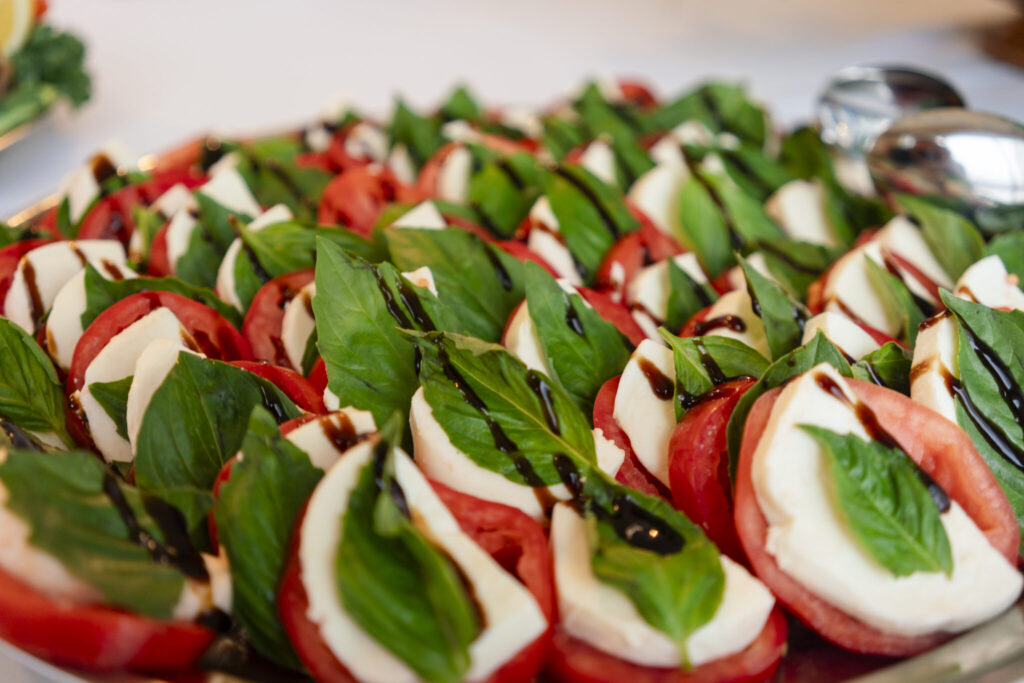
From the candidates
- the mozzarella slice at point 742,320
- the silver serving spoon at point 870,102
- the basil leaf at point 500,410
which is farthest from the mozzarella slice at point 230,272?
the silver serving spoon at point 870,102

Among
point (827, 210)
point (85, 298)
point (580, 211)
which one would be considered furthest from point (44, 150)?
point (827, 210)

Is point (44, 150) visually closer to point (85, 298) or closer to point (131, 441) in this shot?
point (85, 298)

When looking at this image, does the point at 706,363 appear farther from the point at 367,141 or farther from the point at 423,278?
the point at 367,141

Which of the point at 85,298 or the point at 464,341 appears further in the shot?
the point at 85,298

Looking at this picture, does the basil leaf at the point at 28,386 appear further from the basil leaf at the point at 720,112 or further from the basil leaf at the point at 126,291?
the basil leaf at the point at 720,112

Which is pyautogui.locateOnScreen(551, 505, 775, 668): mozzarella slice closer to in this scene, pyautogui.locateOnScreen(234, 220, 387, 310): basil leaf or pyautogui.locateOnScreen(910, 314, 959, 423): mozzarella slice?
pyautogui.locateOnScreen(910, 314, 959, 423): mozzarella slice

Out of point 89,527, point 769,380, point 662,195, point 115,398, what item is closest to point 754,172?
point 662,195
